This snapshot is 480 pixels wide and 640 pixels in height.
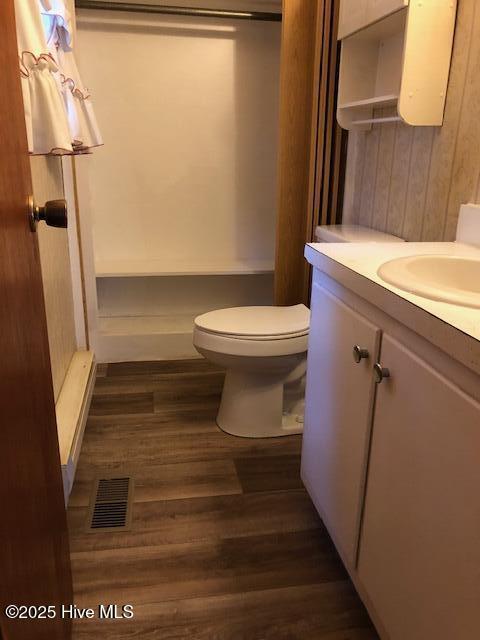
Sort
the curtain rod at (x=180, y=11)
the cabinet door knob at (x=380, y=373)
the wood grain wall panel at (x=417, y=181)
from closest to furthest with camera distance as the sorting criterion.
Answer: the cabinet door knob at (x=380, y=373) → the wood grain wall panel at (x=417, y=181) → the curtain rod at (x=180, y=11)

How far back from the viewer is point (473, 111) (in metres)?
1.47

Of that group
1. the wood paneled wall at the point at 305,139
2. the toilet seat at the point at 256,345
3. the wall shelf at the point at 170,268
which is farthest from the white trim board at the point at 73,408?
the wood paneled wall at the point at 305,139

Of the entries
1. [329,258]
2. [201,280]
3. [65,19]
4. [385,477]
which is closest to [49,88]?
[65,19]

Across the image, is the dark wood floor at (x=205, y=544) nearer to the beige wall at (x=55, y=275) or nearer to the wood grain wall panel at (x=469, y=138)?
the beige wall at (x=55, y=275)

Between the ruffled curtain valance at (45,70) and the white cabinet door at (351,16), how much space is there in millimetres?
953

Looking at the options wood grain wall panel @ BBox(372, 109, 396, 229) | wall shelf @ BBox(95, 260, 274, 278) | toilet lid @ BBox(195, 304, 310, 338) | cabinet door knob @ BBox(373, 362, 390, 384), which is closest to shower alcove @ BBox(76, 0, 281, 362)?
wall shelf @ BBox(95, 260, 274, 278)

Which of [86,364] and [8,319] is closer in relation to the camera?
[8,319]

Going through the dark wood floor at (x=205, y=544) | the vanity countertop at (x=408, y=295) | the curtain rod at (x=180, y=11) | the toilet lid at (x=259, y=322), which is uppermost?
the curtain rod at (x=180, y=11)

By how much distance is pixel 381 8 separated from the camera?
1604 mm

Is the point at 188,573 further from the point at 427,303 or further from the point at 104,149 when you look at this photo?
the point at 104,149

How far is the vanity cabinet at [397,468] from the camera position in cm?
81

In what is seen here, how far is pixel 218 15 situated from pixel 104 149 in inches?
34.1

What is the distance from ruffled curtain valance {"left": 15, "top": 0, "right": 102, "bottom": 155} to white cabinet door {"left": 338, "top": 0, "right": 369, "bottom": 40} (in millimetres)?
953

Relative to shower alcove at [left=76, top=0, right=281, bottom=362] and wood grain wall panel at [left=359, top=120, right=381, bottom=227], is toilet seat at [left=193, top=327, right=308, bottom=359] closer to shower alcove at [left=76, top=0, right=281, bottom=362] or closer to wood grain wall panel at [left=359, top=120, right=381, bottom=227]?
wood grain wall panel at [left=359, top=120, right=381, bottom=227]
